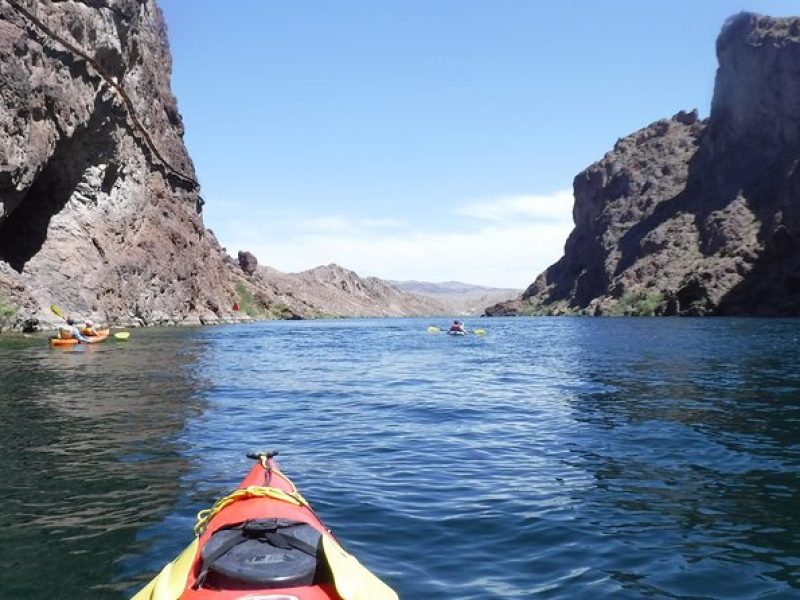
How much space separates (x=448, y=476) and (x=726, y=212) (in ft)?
485

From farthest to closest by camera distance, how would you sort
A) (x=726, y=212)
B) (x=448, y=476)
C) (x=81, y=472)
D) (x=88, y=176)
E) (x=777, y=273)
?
(x=726, y=212) → (x=777, y=273) → (x=88, y=176) → (x=448, y=476) → (x=81, y=472)

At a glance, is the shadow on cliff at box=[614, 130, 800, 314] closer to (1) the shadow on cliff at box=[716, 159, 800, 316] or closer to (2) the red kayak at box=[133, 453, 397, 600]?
(1) the shadow on cliff at box=[716, 159, 800, 316]

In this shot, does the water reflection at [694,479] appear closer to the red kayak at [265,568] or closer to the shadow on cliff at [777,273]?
the red kayak at [265,568]

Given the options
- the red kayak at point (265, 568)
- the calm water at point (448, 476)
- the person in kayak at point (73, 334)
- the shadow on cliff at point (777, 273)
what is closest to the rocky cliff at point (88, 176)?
the person in kayak at point (73, 334)

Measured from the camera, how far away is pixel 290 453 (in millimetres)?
13383

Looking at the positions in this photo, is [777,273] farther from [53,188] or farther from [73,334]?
[73,334]

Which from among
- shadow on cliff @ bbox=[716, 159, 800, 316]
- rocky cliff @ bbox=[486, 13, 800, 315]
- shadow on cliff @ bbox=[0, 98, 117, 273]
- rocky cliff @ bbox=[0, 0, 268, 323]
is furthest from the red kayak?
rocky cliff @ bbox=[486, 13, 800, 315]

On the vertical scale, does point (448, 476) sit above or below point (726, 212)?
below

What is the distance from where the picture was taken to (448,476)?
11461 millimetres

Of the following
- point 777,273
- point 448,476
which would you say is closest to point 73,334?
point 448,476

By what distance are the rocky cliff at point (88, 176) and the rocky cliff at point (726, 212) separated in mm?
81240

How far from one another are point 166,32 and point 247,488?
11659 centimetres

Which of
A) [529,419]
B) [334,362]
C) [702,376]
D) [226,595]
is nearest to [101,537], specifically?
[226,595]

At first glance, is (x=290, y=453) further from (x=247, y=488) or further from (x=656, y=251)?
(x=656, y=251)
